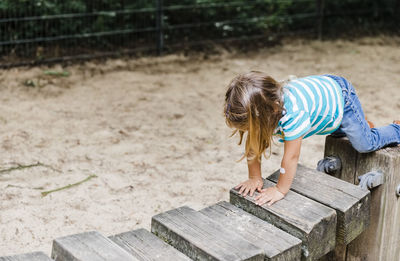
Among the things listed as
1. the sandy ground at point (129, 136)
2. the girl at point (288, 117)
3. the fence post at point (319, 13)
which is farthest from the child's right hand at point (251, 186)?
the fence post at point (319, 13)

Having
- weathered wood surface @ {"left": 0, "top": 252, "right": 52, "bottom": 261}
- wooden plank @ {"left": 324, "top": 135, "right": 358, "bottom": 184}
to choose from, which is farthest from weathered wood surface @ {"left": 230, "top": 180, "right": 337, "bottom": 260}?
weathered wood surface @ {"left": 0, "top": 252, "right": 52, "bottom": 261}

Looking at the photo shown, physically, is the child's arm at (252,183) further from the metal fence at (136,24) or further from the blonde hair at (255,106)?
the metal fence at (136,24)

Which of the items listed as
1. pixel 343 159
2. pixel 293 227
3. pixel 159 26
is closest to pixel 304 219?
pixel 293 227

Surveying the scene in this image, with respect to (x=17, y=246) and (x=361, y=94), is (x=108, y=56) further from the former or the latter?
(x=17, y=246)

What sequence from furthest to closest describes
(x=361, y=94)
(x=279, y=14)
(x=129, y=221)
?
(x=279, y=14), (x=361, y=94), (x=129, y=221)

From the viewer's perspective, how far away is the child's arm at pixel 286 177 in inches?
80.5

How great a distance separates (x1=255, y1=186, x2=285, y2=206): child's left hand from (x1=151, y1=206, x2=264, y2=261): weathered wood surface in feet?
0.81

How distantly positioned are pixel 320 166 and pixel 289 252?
2.24 feet

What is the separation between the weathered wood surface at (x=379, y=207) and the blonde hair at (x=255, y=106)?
0.43 m

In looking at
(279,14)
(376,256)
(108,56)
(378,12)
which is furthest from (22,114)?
(378,12)

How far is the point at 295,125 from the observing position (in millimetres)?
2088

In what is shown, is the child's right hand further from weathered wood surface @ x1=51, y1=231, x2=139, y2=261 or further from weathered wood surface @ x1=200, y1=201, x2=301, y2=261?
weathered wood surface @ x1=51, y1=231, x2=139, y2=261

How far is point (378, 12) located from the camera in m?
8.16

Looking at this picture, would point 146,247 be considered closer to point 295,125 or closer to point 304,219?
point 304,219
